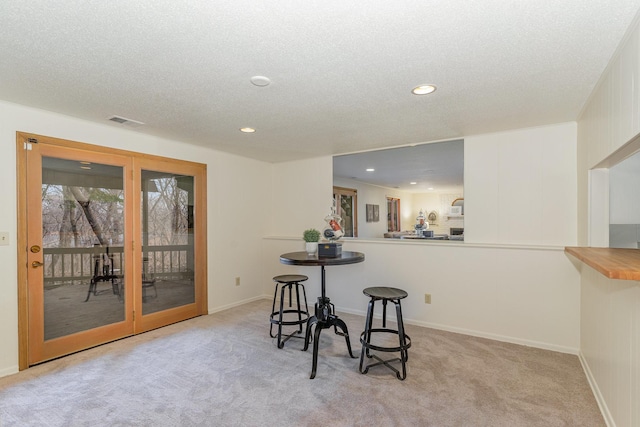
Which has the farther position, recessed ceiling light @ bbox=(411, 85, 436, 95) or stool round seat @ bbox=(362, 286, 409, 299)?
stool round seat @ bbox=(362, 286, 409, 299)

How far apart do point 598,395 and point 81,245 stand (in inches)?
181

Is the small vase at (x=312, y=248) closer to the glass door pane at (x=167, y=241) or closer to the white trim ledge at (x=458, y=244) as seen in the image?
the white trim ledge at (x=458, y=244)

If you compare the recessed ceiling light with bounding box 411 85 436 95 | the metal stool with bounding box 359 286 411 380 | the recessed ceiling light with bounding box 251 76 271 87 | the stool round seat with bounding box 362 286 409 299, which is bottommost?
the metal stool with bounding box 359 286 411 380

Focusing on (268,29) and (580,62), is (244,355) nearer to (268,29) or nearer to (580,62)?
(268,29)

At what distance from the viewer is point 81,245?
3.21 m

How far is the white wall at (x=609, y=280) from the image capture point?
1.66 m

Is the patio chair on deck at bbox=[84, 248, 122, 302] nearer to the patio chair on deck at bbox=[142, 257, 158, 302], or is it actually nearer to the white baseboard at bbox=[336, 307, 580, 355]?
the patio chair on deck at bbox=[142, 257, 158, 302]

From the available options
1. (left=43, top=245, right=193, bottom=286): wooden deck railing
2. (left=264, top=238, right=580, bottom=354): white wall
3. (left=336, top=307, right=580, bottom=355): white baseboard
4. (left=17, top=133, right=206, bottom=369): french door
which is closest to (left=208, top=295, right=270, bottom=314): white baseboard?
(left=17, top=133, right=206, bottom=369): french door

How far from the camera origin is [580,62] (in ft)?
6.45

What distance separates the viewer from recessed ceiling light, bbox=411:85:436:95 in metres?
2.36

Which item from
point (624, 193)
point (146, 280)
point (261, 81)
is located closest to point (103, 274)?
Answer: point (146, 280)

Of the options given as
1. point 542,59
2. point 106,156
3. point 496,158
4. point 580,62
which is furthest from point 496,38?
point 106,156

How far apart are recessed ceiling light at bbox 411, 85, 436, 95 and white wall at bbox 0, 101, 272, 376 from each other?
120 inches

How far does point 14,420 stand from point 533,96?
4.36 metres
